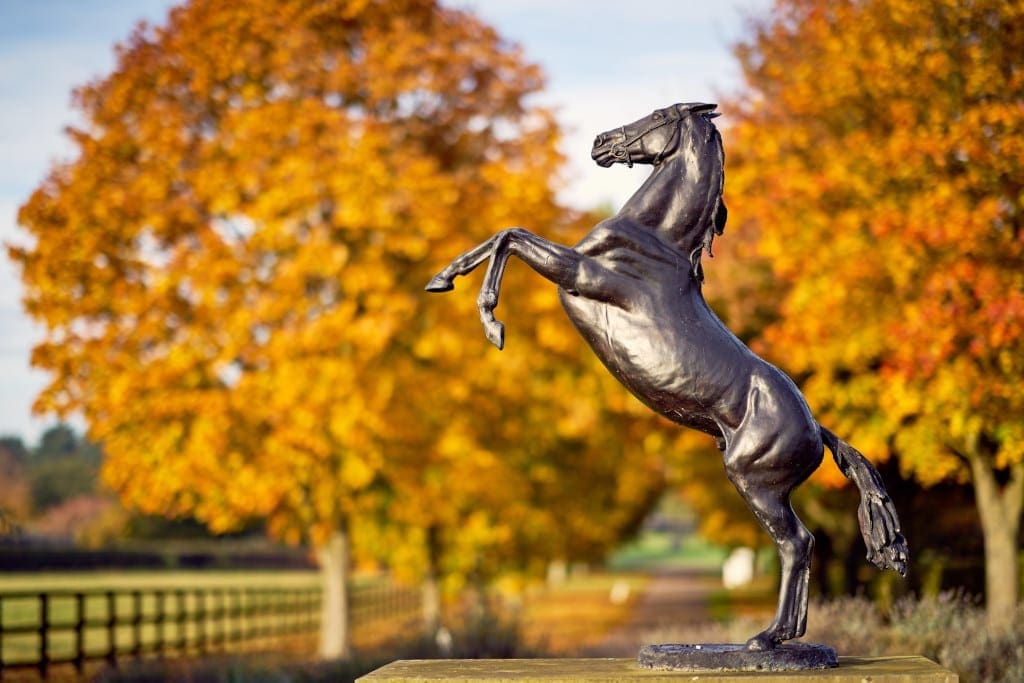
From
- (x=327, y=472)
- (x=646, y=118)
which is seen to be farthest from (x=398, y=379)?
(x=646, y=118)

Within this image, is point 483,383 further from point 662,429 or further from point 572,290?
point 572,290

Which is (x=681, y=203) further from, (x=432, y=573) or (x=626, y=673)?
(x=432, y=573)

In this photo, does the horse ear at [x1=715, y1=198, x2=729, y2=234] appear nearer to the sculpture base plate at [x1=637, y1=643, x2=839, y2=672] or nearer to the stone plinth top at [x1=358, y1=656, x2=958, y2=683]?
the sculpture base plate at [x1=637, y1=643, x2=839, y2=672]

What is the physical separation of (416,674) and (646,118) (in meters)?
2.75

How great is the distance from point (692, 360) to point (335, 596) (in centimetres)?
1554

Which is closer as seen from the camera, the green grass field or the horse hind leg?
the horse hind leg

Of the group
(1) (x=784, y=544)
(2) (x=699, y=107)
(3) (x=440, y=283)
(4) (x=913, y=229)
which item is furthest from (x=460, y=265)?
(4) (x=913, y=229)

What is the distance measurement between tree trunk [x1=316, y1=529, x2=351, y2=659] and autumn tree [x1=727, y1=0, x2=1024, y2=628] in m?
8.04

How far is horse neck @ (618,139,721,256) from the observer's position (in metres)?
5.63

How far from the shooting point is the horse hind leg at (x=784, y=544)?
5434 millimetres

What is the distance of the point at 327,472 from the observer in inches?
683

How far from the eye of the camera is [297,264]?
55.0ft

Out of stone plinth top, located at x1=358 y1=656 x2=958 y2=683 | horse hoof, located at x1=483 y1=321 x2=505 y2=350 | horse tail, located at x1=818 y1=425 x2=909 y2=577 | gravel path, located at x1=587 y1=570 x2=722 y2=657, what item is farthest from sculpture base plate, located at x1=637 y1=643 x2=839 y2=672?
gravel path, located at x1=587 y1=570 x2=722 y2=657

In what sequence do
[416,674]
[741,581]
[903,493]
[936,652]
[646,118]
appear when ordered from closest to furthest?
[416,674] < [646,118] < [936,652] < [903,493] < [741,581]
